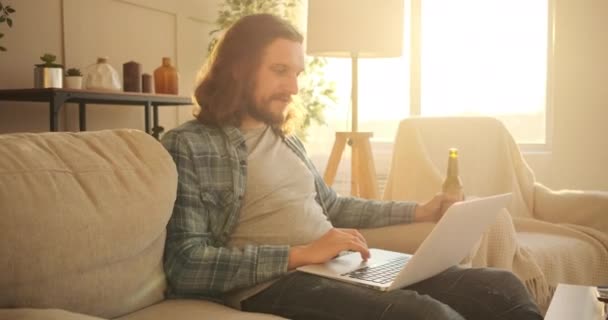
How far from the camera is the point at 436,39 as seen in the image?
4098 mm

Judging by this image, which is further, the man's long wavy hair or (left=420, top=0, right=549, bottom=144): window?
(left=420, top=0, right=549, bottom=144): window

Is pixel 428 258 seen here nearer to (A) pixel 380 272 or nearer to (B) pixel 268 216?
(A) pixel 380 272

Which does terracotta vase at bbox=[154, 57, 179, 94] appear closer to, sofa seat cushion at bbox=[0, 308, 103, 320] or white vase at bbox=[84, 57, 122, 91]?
white vase at bbox=[84, 57, 122, 91]

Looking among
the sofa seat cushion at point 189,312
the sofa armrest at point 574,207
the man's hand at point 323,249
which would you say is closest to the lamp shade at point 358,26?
the sofa armrest at point 574,207

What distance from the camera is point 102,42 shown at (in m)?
3.64

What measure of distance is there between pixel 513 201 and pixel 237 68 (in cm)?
147

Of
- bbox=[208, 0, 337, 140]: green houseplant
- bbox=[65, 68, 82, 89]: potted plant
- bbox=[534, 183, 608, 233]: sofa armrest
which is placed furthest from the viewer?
bbox=[208, 0, 337, 140]: green houseplant

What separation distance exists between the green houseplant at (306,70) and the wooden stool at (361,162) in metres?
1.09

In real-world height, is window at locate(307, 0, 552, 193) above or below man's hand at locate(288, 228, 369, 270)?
above

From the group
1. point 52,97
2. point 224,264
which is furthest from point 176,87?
point 224,264

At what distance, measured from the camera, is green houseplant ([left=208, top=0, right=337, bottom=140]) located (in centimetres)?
413

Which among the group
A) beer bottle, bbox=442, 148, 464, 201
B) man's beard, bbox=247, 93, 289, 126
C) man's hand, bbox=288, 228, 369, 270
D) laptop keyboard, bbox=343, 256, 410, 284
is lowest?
laptop keyboard, bbox=343, 256, 410, 284

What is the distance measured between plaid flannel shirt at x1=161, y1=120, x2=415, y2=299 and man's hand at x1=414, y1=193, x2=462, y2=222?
53cm

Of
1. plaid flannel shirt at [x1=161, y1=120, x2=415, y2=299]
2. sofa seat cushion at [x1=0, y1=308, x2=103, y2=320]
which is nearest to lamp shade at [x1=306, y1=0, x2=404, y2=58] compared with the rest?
plaid flannel shirt at [x1=161, y1=120, x2=415, y2=299]
